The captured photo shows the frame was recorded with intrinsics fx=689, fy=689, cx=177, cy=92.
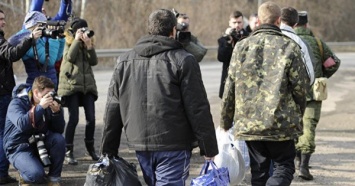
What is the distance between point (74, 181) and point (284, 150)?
2.72 meters

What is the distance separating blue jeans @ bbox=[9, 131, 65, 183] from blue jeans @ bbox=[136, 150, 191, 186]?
1.94 meters

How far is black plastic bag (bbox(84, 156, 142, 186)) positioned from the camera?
523 centimetres

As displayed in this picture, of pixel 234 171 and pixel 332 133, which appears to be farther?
pixel 332 133

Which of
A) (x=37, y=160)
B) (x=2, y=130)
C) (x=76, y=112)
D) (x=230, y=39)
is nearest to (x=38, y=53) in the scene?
(x=2, y=130)

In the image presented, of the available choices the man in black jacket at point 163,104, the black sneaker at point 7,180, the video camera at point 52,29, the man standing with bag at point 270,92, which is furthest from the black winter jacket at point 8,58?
the man standing with bag at point 270,92

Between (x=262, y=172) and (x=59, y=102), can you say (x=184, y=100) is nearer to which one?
(x=262, y=172)

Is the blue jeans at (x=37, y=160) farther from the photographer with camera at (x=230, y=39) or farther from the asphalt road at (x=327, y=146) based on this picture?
the photographer with camera at (x=230, y=39)

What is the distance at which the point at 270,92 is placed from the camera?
5.70 meters

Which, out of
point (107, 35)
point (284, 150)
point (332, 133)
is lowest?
point (107, 35)

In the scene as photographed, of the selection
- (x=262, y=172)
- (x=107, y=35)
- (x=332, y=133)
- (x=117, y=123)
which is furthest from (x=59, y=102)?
(x=107, y=35)

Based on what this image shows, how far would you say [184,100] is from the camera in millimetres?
5051

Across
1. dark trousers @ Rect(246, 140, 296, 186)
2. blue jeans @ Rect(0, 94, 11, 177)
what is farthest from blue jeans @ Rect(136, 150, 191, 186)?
blue jeans @ Rect(0, 94, 11, 177)

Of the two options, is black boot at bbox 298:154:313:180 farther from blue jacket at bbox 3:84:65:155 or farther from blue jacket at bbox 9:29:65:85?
blue jacket at bbox 9:29:65:85

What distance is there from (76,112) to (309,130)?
2.84 m
